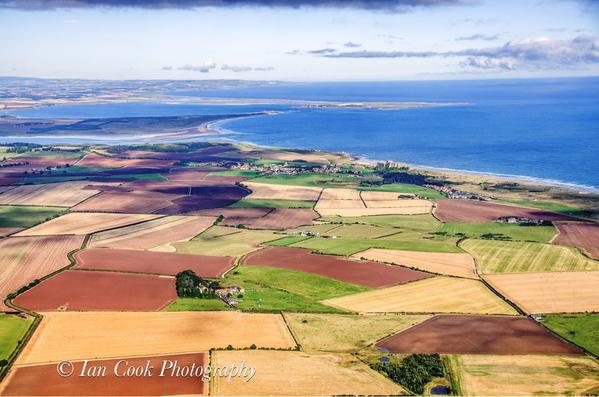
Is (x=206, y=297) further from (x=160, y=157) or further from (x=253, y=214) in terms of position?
(x=160, y=157)

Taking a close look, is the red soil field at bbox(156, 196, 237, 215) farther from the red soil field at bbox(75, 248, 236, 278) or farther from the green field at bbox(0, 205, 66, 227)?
the red soil field at bbox(75, 248, 236, 278)

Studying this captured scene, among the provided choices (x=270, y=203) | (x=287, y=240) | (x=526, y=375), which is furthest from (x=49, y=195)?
(x=526, y=375)

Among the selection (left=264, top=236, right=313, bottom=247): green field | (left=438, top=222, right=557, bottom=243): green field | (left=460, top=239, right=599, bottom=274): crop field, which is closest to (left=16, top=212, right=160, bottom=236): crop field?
(left=264, top=236, right=313, bottom=247): green field

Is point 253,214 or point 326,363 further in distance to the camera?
point 253,214

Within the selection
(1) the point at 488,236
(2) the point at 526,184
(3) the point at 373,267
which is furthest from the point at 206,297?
(2) the point at 526,184

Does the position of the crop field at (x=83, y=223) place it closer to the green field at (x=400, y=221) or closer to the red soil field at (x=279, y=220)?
the red soil field at (x=279, y=220)

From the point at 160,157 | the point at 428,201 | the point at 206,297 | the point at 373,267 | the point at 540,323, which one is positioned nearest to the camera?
the point at 540,323
